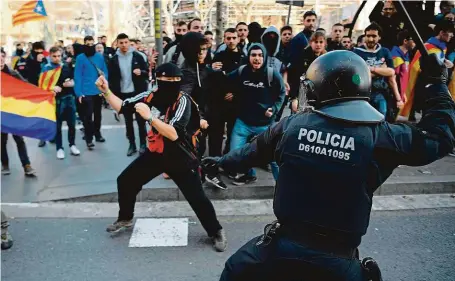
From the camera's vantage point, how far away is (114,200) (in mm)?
5223

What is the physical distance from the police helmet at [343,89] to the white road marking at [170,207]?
10.2 feet

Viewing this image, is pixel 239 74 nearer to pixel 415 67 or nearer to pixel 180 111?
pixel 180 111

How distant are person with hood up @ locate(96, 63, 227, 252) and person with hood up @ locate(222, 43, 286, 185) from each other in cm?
141

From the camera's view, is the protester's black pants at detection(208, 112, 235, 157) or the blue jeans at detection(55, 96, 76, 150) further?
the blue jeans at detection(55, 96, 76, 150)

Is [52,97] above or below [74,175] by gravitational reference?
above

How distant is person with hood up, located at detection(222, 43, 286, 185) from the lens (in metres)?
5.17

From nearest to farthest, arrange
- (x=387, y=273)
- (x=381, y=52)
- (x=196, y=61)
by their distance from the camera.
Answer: (x=387, y=273)
(x=196, y=61)
(x=381, y=52)

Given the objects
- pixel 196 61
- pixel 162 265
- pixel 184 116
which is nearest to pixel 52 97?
pixel 196 61

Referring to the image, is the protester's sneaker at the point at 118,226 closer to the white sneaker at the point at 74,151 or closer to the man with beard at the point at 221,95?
the man with beard at the point at 221,95

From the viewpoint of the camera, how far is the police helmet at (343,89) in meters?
1.81

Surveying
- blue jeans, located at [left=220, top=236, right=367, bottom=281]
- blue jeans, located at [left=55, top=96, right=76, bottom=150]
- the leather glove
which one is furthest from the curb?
blue jeans, located at [left=220, top=236, right=367, bottom=281]

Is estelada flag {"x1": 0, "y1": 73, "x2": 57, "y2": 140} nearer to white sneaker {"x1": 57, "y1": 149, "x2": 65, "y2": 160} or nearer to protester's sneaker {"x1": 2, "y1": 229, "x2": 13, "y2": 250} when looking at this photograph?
protester's sneaker {"x1": 2, "y1": 229, "x2": 13, "y2": 250}

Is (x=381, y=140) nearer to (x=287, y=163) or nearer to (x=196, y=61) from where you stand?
(x=287, y=163)

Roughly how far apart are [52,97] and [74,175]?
3.81 feet
